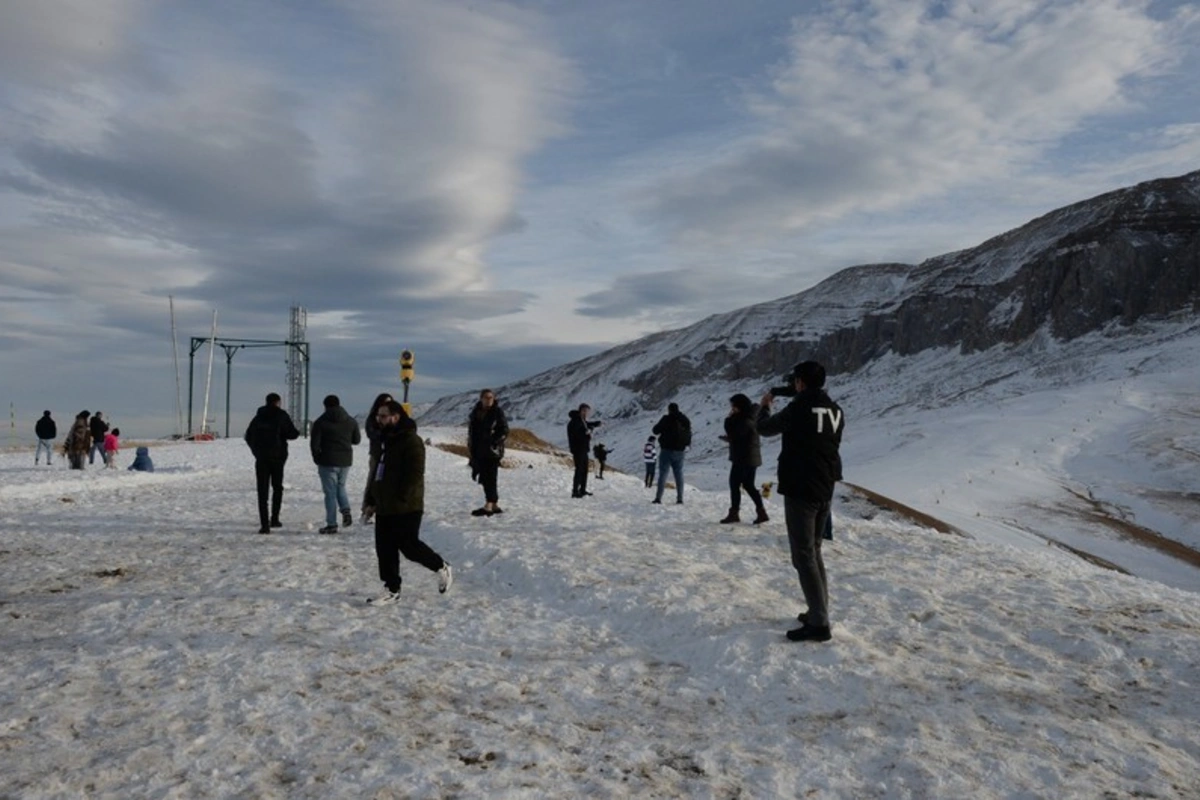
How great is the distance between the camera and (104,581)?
1023 centimetres

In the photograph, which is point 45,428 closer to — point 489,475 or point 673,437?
point 489,475

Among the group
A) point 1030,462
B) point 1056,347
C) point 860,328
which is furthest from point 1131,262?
point 1030,462

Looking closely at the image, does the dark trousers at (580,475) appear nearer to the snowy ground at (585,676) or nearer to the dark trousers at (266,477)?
the snowy ground at (585,676)

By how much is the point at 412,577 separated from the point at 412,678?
3941 mm

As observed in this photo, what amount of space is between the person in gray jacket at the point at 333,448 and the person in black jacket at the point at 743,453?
20.8 feet

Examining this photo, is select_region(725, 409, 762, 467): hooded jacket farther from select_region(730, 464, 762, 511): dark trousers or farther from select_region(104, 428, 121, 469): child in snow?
select_region(104, 428, 121, 469): child in snow

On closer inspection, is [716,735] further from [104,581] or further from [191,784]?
[104,581]

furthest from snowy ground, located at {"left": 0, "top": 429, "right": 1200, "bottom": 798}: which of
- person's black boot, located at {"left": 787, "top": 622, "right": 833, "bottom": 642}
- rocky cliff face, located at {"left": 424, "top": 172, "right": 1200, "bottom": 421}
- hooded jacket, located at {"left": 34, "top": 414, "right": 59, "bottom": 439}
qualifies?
rocky cliff face, located at {"left": 424, "top": 172, "right": 1200, "bottom": 421}

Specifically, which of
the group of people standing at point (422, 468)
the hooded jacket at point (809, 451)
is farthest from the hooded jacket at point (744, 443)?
the hooded jacket at point (809, 451)

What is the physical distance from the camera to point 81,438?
27.0 meters

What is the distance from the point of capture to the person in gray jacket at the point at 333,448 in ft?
44.5

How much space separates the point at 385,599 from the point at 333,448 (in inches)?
199

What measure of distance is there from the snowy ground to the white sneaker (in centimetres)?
27

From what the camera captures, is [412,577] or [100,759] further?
[412,577]
